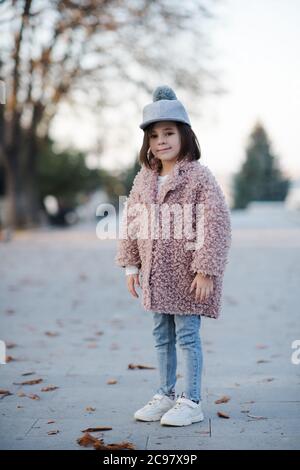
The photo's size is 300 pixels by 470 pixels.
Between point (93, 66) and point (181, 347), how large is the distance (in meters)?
21.1

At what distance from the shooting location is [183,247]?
11.6 feet

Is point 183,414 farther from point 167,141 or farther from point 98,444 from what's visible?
point 167,141

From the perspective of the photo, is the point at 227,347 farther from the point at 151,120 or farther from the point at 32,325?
the point at 151,120

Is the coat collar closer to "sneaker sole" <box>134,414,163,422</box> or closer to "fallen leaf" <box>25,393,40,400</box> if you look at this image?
"sneaker sole" <box>134,414,163,422</box>

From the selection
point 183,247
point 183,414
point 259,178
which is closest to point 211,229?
point 183,247

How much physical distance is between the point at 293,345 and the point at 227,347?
546mm

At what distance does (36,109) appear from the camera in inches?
1031

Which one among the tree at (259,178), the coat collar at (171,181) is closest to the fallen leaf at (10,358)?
the coat collar at (171,181)

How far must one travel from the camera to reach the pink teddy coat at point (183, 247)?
3479 millimetres

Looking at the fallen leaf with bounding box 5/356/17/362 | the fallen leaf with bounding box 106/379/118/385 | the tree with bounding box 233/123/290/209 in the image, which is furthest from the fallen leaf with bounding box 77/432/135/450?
→ the tree with bounding box 233/123/290/209

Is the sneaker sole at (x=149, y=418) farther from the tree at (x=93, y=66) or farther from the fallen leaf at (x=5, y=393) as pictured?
the tree at (x=93, y=66)
